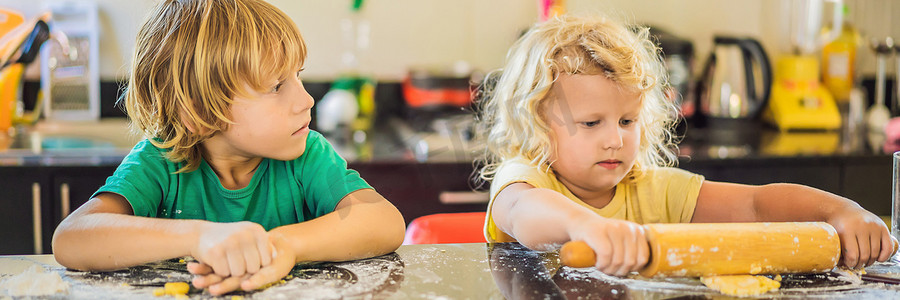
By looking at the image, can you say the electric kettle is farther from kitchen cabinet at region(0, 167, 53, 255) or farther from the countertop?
kitchen cabinet at region(0, 167, 53, 255)

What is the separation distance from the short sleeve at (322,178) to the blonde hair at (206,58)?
127 millimetres

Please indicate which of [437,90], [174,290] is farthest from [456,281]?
[437,90]

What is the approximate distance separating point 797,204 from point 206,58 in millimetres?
721

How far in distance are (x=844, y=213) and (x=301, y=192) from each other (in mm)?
650

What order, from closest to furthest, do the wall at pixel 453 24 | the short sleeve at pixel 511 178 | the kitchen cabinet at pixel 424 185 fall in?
the short sleeve at pixel 511 178
the kitchen cabinet at pixel 424 185
the wall at pixel 453 24

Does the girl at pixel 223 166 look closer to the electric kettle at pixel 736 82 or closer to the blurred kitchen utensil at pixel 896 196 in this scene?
the blurred kitchen utensil at pixel 896 196

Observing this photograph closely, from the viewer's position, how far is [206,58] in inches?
36.7

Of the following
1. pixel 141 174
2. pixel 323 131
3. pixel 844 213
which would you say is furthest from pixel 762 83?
pixel 141 174

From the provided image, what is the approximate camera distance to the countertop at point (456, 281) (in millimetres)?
700

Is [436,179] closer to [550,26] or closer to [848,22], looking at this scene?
[550,26]

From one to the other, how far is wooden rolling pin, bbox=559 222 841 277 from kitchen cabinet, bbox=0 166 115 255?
1.41 m

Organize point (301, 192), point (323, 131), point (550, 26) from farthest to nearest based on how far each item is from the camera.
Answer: point (323, 131)
point (550, 26)
point (301, 192)

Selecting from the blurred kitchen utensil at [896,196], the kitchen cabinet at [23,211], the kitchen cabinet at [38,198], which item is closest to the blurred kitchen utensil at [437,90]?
the kitchen cabinet at [38,198]

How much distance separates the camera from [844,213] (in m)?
0.88
